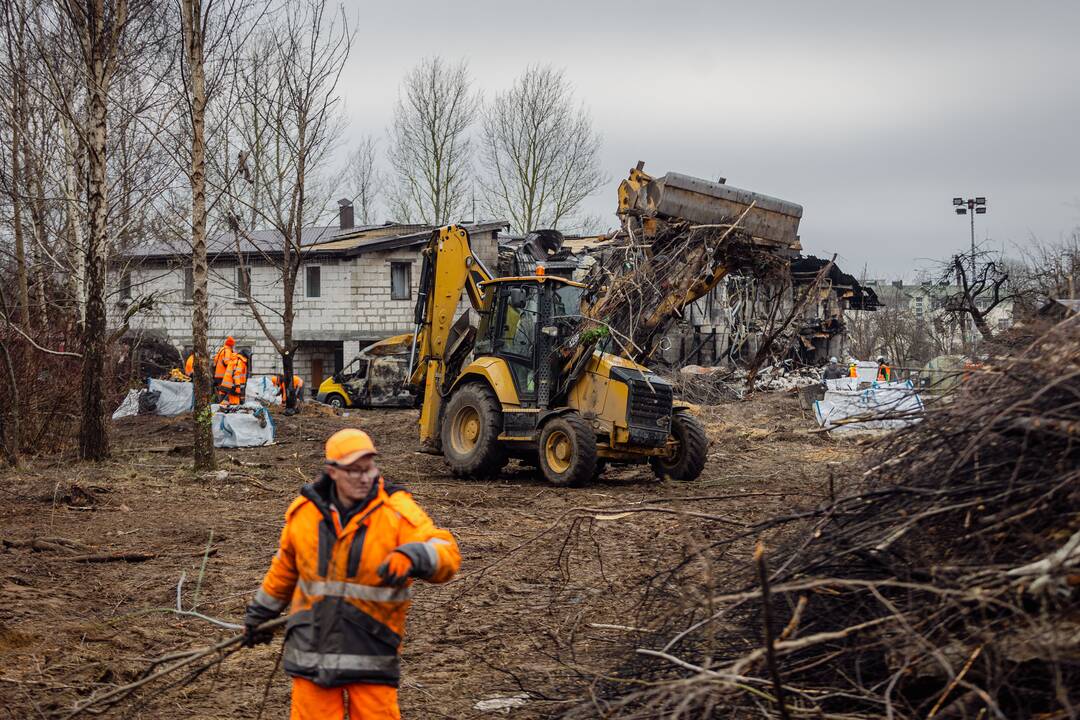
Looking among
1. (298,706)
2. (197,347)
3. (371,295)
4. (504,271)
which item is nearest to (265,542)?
(197,347)

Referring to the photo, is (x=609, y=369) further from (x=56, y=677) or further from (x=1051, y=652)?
(x=1051, y=652)

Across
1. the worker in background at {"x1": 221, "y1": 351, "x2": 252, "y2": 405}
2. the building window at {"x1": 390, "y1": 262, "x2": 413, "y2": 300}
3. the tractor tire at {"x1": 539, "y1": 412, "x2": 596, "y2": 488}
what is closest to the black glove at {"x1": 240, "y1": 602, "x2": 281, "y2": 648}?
the tractor tire at {"x1": 539, "y1": 412, "x2": 596, "y2": 488}

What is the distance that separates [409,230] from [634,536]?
3196 cm

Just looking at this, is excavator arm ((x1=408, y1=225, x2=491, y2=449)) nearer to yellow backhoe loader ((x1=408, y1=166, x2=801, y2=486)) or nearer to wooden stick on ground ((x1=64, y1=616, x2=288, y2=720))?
yellow backhoe loader ((x1=408, y1=166, x2=801, y2=486))

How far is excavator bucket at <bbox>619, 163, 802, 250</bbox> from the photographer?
15789mm

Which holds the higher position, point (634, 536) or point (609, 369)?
point (609, 369)

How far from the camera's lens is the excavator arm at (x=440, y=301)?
14.9m

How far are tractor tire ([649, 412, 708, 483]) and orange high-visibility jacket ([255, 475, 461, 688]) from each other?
9951 mm

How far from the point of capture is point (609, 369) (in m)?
13.3

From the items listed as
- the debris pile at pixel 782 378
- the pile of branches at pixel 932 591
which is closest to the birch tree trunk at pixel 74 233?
the pile of branches at pixel 932 591

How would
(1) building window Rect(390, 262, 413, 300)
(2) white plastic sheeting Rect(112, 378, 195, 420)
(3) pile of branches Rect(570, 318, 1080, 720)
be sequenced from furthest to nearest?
(1) building window Rect(390, 262, 413, 300)
(2) white plastic sheeting Rect(112, 378, 195, 420)
(3) pile of branches Rect(570, 318, 1080, 720)

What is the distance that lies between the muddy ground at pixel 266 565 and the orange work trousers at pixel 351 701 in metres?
0.51

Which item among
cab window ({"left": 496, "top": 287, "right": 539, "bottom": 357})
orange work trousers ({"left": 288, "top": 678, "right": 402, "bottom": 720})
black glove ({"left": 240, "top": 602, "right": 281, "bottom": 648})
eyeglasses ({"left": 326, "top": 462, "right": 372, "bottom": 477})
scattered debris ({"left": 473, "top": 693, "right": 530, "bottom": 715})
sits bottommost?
scattered debris ({"left": 473, "top": 693, "right": 530, "bottom": 715})

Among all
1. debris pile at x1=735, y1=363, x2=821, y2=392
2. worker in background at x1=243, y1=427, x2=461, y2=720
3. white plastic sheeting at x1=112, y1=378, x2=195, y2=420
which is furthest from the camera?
debris pile at x1=735, y1=363, x2=821, y2=392
